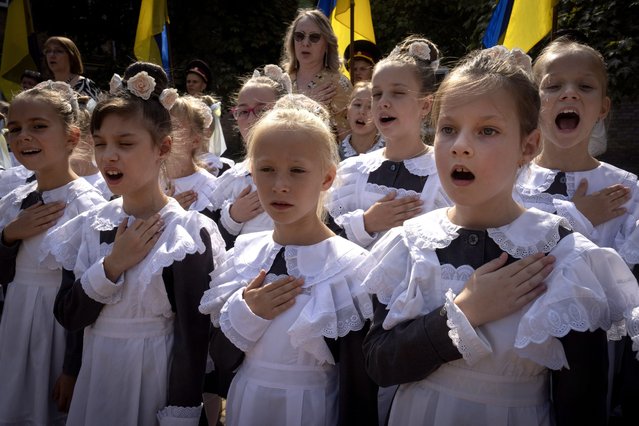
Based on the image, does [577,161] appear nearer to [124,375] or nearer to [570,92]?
[570,92]

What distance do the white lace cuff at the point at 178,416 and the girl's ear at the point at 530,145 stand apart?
1636 millimetres

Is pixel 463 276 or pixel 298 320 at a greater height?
pixel 463 276

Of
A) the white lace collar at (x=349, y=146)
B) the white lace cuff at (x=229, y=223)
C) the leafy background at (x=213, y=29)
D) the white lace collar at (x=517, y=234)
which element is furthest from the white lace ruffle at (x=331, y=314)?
the leafy background at (x=213, y=29)

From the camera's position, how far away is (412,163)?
306 cm

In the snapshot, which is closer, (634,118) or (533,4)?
(533,4)

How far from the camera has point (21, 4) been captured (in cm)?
810

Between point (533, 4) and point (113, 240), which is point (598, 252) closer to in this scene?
point (113, 240)

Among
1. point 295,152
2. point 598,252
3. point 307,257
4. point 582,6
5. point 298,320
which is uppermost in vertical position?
point 582,6

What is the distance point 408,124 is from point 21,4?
7.07 metres

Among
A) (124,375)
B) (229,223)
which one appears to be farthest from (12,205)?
(124,375)

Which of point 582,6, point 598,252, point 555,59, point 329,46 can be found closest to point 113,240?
point 598,252

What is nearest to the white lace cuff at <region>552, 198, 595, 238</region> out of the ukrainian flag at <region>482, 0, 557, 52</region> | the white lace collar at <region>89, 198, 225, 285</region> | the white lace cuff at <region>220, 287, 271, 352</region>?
the white lace cuff at <region>220, 287, 271, 352</region>

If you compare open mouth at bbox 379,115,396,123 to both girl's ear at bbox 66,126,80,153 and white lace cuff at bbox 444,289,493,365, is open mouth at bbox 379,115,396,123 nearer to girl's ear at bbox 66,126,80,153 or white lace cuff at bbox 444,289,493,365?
white lace cuff at bbox 444,289,493,365

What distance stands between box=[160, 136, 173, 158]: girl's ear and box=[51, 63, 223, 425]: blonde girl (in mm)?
78
